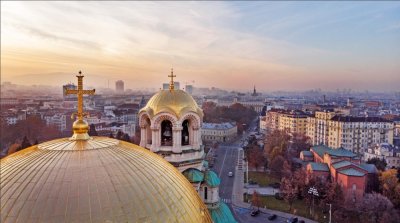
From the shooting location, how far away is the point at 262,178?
103ft

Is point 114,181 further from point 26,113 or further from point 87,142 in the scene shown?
point 26,113

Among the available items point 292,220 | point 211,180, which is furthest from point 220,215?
point 292,220

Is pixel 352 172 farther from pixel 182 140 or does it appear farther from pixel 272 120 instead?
pixel 272 120

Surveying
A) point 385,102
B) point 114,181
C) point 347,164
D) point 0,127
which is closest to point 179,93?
point 114,181

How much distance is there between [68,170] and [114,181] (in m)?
0.63

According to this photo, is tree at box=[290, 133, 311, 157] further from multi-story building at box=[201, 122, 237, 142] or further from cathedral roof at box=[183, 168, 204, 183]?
cathedral roof at box=[183, 168, 204, 183]

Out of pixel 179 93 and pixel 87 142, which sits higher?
pixel 179 93

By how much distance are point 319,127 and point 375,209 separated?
Result: 27832 mm

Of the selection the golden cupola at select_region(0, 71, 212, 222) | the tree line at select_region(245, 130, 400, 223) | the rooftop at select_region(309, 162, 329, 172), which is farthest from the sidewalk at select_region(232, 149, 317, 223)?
the golden cupola at select_region(0, 71, 212, 222)

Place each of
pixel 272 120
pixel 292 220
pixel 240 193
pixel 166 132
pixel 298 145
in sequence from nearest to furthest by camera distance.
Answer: pixel 166 132 < pixel 292 220 < pixel 240 193 < pixel 298 145 < pixel 272 120

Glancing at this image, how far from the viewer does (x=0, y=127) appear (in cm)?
3900

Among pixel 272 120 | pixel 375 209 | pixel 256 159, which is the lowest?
pixel 375 209

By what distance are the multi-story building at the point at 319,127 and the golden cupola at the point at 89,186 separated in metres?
43.2

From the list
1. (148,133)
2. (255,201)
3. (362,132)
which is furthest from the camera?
(362,132)
